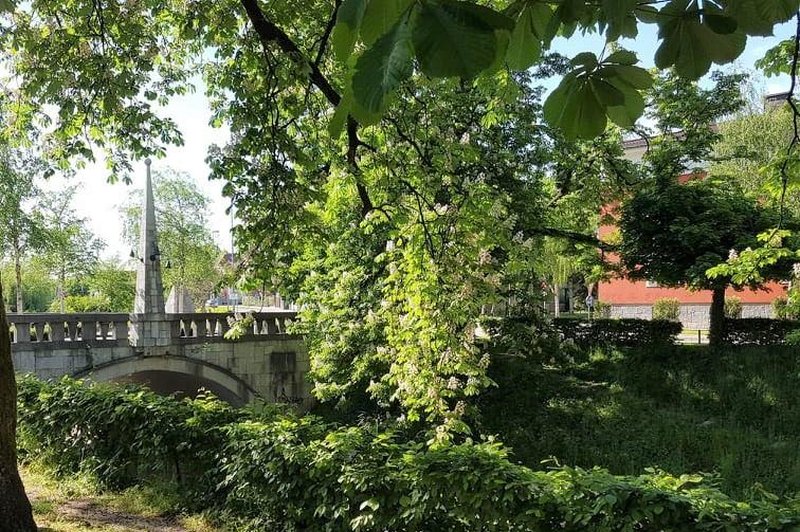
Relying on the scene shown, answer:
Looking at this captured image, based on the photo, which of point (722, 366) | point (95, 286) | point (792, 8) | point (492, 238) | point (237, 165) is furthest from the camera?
point (95, 286)

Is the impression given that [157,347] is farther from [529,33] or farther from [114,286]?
[114,286]

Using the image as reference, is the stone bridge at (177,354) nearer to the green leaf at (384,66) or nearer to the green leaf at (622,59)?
the green leaf at (622,59)

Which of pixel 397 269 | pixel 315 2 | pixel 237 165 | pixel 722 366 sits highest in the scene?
pixel 315 2

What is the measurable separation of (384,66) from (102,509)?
629 centimetres

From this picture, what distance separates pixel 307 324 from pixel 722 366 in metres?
11.0

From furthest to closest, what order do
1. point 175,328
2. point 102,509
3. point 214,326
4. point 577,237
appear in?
point 214,326 < point 175,328 < point 577,237 < point 102,509

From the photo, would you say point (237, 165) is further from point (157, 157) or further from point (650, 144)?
point (650, 144)

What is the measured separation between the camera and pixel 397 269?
8531mm

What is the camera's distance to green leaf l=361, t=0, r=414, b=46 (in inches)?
45.0

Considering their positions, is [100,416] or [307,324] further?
[307,324]

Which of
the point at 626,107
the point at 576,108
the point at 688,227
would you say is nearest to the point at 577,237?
the point at 688,227

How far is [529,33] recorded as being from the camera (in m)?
1.59

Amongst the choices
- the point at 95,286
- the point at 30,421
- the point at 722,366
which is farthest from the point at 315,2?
the point at 95,286

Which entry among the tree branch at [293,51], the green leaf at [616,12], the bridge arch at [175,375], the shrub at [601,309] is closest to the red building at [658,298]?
the shrub at [601,309]
